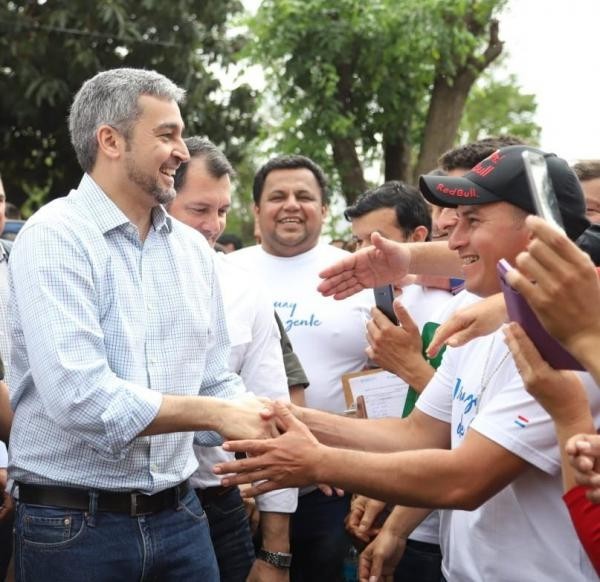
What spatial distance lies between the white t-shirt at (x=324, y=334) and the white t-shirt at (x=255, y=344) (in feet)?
2.09

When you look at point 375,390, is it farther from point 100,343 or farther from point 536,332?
point 536,332

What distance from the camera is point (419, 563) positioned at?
4145mm

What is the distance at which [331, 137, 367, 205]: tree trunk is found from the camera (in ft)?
43.1

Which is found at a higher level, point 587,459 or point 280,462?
point 587,459

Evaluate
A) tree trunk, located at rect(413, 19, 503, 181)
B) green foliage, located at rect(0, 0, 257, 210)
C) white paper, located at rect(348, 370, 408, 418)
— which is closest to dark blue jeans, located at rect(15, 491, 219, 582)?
white paper, located at rect(348, 370, 408, 418)

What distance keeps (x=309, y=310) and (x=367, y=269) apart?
3.34 ft

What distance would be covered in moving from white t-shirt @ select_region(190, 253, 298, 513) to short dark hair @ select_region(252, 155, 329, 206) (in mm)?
1424

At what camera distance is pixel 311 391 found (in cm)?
484

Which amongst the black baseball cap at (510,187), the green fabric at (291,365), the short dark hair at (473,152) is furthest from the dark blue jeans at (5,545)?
the short dark hair at (473,152)

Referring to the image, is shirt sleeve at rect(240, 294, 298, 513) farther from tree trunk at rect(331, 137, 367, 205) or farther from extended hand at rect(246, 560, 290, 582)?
tree trunk at rect(331, 137, 367, 205)

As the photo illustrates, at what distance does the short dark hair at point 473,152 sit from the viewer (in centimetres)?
435

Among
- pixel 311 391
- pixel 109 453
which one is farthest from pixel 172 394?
pixel 311 391

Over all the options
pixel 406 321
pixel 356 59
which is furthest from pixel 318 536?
pixel 356 59

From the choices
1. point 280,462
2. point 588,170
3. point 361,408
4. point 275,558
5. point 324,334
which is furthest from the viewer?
point 324,334
